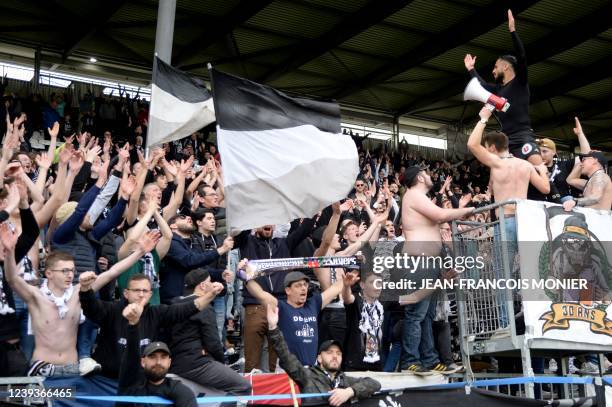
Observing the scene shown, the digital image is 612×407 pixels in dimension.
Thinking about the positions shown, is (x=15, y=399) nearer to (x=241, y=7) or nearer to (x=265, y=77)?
(x=241, y=7)

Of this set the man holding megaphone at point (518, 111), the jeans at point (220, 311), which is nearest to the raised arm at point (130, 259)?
the jeans at point (220, 311)

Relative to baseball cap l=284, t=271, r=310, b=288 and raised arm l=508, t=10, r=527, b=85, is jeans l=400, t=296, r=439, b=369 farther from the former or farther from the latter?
raised arm l=508, t=10, r=527, b=85

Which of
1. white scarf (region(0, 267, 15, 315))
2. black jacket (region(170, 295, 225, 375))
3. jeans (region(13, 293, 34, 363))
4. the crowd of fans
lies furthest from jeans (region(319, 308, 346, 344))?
white scarf (region(0, 267, 15, 315))

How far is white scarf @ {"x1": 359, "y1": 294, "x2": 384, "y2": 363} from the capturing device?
8930 millimetres

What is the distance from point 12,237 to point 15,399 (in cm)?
128

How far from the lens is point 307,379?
23.4 feet

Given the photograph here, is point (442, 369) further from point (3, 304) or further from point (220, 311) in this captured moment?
point (3, 304)

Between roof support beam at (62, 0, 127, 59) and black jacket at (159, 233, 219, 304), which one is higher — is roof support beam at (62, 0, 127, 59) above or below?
above

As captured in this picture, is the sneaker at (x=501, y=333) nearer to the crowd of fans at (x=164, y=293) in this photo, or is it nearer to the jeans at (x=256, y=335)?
the crowd of fans at (x=164, y=293)

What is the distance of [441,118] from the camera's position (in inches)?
1227

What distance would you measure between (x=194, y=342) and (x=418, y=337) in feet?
7.98

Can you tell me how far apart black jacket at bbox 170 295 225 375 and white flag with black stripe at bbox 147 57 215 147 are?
376 cm

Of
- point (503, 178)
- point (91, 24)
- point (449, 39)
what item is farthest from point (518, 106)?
point (91, 24)

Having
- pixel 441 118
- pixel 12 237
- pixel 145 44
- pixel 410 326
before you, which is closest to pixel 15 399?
pixel 12 237
